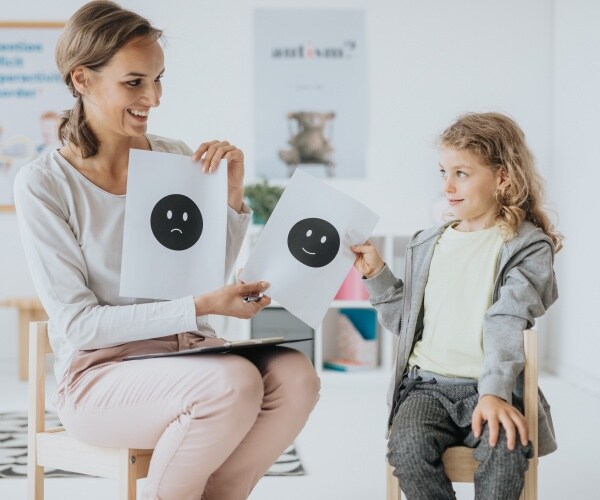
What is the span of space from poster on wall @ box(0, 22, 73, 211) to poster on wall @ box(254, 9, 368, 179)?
1.02m

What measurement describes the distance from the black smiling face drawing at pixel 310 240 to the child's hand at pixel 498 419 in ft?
1.42

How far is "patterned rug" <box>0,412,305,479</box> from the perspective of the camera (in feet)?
8.46

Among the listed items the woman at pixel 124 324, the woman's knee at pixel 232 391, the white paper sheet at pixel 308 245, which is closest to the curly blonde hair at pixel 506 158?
the white paper sheet at pixel 308 245

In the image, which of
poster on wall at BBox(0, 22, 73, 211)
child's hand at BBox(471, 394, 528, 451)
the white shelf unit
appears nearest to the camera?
child's hand at BBox(471, 394, 528, 451)

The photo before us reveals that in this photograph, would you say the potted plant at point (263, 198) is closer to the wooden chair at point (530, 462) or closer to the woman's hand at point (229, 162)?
the woman's hand at point (229, 162)

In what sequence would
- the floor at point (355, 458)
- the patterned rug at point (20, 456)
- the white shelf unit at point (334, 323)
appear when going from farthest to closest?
the white shelf unit at point (334, 323) → the patterned rug at point (20, 456) → the floor at point (355, 458)

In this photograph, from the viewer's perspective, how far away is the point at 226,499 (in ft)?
5.57

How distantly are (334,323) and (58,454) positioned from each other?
2932 millimetres

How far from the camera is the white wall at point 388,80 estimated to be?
14.9 ft

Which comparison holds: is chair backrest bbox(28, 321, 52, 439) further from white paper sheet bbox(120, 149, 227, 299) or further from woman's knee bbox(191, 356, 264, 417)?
woman's knee bbox(191, 356, 264, 417)

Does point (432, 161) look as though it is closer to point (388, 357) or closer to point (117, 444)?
point (388, 357)

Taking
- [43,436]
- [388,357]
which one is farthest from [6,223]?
[43,436]

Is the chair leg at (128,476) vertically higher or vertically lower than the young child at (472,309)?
lower

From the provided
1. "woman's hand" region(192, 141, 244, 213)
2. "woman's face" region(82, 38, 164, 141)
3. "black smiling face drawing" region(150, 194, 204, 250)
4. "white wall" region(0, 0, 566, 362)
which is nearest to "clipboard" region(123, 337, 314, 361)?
"black smiling face drawing" region(150, 194, 204, 250)
